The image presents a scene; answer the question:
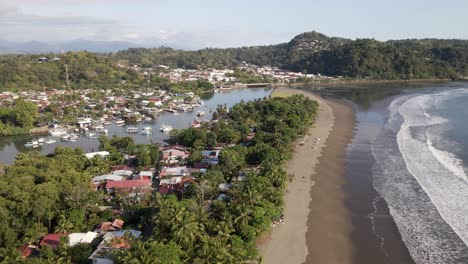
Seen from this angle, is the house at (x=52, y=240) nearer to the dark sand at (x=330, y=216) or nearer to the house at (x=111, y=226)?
the house at (x=111, y=226)

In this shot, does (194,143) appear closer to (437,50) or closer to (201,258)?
(201,258)

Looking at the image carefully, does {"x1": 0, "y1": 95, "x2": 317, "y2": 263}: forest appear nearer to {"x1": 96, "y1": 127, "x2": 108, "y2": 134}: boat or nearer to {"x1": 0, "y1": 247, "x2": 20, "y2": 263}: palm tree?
{"x1": 0, "y1": 247, "x2": 20, "y2": 263}: palm tree

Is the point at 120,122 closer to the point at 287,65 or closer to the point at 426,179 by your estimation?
the point at 426,179

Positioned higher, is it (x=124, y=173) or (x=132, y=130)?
(x=124, y=173)

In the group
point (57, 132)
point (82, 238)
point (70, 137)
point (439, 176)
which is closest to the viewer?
point (82, 238)

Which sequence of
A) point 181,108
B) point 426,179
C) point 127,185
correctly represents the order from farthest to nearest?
point 181,108
point 426,179
point 127,185

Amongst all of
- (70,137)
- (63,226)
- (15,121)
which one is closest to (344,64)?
(70,137)
